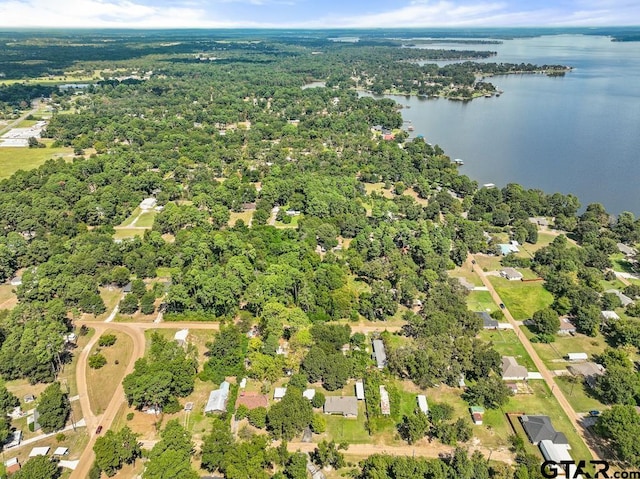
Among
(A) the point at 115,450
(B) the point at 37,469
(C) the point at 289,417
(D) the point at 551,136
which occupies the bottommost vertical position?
(A) the point at 115,450

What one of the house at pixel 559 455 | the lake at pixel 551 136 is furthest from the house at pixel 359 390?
the lake at pixel 551 136

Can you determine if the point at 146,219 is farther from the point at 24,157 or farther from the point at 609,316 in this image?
the point at 609,316

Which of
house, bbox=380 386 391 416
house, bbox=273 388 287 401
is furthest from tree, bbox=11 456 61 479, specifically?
house, bbox=380 386 391 416

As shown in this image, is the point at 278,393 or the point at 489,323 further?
the point at 489,323

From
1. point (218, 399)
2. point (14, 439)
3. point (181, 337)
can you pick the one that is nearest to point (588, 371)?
point (218, 399)

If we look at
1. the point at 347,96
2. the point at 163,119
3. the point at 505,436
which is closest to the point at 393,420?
the point at 505,436

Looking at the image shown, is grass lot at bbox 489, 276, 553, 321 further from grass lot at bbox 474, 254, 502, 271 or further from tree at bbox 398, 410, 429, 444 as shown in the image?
tree at bbox 398, 410, 429, 444

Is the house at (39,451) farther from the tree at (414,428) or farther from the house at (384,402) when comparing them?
the tree at (414,428)
